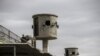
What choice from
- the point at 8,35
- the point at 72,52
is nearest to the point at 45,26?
the point at 8,35

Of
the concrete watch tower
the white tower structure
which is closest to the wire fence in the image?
the concrete watch tower

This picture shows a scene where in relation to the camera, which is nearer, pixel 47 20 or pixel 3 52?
pixel 3 52

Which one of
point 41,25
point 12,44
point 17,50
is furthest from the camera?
point 41,25

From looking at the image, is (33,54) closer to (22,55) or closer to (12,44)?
(22,55)

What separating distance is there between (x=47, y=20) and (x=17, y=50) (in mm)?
4346

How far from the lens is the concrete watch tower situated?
36531 mm

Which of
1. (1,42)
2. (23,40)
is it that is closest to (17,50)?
(23,40)

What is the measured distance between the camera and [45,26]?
3647cm

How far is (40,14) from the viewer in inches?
1451

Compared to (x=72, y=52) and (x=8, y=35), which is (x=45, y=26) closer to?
(x=8, y=35)

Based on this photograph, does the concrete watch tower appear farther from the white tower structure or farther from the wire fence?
the white tower structure

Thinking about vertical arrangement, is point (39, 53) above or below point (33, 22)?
below

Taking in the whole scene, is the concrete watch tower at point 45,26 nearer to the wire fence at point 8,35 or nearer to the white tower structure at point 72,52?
the wire fence at point 8,35

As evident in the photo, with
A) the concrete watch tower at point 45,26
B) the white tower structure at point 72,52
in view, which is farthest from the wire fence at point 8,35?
the white tower structure at point 72,52
